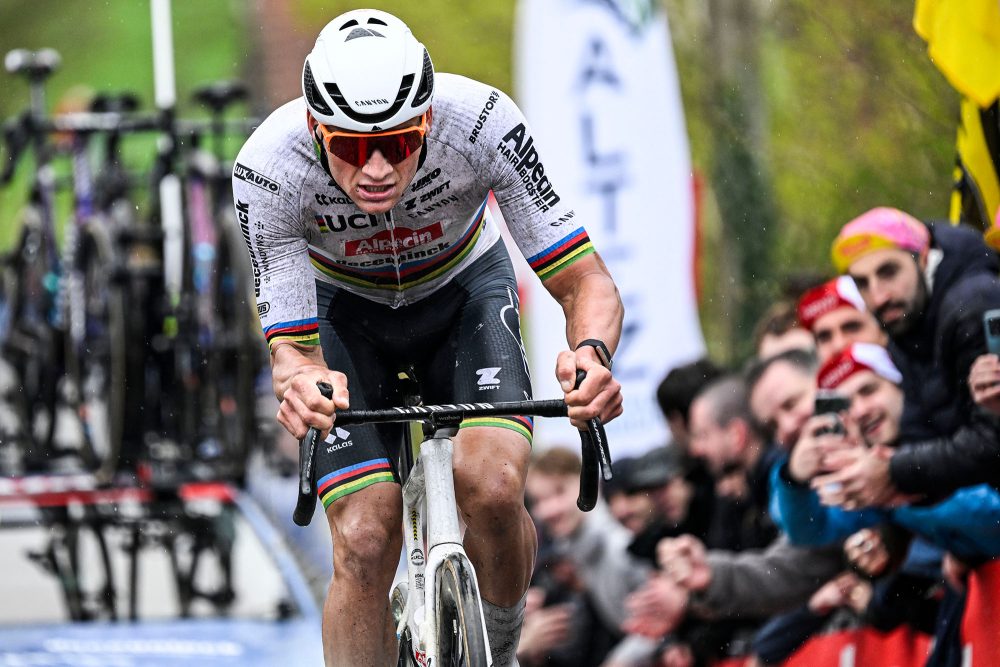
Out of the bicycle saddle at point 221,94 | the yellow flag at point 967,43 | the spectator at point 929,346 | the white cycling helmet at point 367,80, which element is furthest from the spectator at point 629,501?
the white cycling helmet at point 367,80

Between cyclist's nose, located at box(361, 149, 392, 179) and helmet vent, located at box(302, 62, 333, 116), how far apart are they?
0.15 meters

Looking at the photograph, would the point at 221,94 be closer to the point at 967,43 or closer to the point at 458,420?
the point at 967,43

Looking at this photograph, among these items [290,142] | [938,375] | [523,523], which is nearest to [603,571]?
[938,375]

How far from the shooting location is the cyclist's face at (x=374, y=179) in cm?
366

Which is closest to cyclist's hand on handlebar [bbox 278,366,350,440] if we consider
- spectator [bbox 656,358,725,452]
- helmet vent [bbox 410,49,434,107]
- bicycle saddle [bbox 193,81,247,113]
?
helmet vent [bbox 410,49,434,107]

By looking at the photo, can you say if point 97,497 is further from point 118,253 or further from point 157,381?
point 118,253

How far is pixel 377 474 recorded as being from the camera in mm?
3982

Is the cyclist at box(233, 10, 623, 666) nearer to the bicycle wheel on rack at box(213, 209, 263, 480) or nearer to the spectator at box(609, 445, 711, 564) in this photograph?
the spectator at box(609, 445, 711, 564)

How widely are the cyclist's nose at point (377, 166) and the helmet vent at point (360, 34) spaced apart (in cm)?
31

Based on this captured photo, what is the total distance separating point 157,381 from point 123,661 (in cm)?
162

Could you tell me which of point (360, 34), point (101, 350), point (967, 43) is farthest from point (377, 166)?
point (101, 350)

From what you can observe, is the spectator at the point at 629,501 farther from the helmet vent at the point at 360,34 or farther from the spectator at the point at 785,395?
the helmet vent at the point at 360,34

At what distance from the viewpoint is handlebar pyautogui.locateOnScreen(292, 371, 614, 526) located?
348cm

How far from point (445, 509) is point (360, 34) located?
4.03 ft
